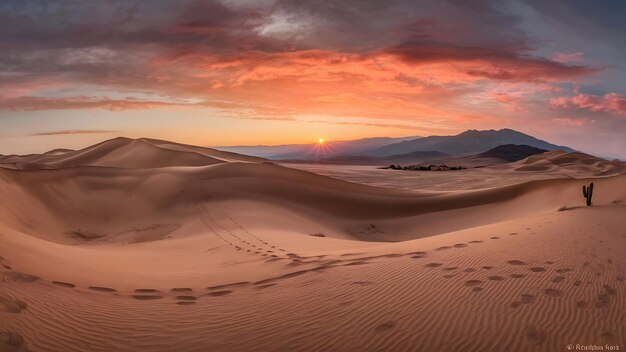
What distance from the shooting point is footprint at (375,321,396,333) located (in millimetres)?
4504

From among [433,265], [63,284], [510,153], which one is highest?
[510,153]

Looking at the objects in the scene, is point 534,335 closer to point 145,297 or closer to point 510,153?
point 145,297

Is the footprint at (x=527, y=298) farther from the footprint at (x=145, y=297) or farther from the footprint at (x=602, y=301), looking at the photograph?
the footprint at (x=145, y=297)

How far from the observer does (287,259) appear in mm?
8781

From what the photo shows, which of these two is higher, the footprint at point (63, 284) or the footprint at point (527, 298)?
the footprint at point (527, 298)

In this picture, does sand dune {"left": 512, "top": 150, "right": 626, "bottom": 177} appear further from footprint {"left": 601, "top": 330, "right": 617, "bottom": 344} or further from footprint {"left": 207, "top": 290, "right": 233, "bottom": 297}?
footprint {"left": 207, "top": 290, "right": 233, "bottom": 297}

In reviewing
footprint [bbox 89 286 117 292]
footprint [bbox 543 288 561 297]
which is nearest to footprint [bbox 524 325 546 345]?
footprint [bbox 543 288 561 297]

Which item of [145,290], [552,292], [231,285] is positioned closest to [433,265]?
[552,292]

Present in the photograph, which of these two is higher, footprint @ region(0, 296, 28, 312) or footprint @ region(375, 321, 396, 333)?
footprint @ region(0, 296, 28, 312)

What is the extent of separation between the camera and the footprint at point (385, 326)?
4504 mm

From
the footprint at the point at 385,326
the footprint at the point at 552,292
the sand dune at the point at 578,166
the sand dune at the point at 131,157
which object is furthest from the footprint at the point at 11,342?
the sand dune at the point at 578,166

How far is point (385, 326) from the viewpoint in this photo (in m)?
4.59

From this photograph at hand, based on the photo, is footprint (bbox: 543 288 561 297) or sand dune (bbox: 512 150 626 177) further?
sand dune (bbox: 512 150 626 177)

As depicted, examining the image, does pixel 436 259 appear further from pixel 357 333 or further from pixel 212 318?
pixel 212 318
